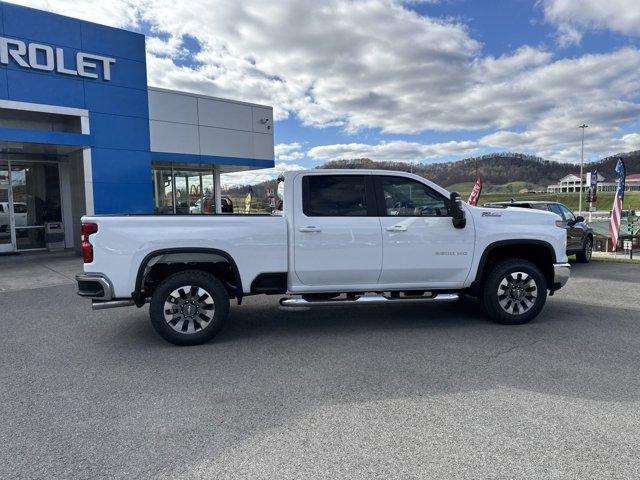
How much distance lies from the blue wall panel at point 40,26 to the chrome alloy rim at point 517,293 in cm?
1280

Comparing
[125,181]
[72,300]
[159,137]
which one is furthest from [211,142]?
[72,300]

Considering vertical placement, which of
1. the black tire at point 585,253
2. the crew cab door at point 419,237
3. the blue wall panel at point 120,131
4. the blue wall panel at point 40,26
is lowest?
the black tire at point 585,253

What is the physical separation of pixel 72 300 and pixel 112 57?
8504mm

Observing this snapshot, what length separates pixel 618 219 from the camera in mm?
15805

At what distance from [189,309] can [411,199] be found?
298 centimetres

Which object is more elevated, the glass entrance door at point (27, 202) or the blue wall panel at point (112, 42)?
the blue wall panel at point (112, 42)

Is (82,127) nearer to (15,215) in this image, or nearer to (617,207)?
(15,215)

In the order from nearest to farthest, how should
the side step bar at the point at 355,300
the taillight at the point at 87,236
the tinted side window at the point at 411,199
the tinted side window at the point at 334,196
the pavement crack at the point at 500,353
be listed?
the pavement crack at the point at 500,353
the taillight at the point at 87,236
the side step bar at the point at 355,300
the tinted side window at the point at 334,196
the tinted side window at the point at 411,199

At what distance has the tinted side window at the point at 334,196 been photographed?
18.6ft

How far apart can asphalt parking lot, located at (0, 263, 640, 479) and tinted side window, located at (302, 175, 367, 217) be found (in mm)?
1507

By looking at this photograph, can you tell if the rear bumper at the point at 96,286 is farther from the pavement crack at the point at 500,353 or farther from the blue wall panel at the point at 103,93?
the blue wall panel at the point at 103,93

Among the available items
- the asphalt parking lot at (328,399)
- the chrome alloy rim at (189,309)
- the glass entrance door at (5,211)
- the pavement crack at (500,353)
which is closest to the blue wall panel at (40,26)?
the glass entrance door at (5,211)

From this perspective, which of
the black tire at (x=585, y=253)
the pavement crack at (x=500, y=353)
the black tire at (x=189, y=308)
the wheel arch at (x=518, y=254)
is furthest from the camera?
the black tire at (x=585, y=253)

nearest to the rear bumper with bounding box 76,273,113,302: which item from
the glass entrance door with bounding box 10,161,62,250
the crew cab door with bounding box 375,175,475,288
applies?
the crew cab door with bounding box 375,175,475,288
